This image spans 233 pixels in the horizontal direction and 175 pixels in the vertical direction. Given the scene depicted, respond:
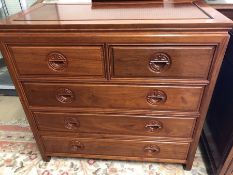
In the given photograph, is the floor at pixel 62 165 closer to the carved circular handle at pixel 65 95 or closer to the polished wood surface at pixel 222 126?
the polished wood surface at pixel 222 126

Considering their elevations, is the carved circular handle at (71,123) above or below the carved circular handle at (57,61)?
below

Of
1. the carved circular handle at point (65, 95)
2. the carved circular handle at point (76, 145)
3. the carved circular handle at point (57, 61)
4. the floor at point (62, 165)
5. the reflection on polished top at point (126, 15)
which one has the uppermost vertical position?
the reflection on polished top at point (126, 15)

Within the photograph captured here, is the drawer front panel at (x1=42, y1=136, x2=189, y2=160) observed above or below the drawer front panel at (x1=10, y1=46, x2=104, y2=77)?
below

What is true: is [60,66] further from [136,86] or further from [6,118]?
[6,118]

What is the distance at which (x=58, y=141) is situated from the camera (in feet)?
3.80

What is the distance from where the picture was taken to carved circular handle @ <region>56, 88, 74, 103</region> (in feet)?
3.10

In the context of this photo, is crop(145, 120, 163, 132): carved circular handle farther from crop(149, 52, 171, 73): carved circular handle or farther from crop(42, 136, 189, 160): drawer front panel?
crop(149, 52, 171, 73): carved circular handle

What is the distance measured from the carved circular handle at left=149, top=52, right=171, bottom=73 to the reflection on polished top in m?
0.11

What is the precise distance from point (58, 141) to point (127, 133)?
37 centimetres

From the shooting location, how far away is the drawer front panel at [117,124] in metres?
0.99

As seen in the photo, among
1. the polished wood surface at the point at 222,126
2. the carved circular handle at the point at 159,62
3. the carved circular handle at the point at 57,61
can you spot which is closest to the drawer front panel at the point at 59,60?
the carved circular handle at the point at 57,61

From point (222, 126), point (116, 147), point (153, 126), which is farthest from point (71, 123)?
point (222, 126)

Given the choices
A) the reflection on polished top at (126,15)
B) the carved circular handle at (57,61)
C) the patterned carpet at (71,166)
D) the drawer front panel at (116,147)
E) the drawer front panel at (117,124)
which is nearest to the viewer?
the reflection on polished top at (126,15)

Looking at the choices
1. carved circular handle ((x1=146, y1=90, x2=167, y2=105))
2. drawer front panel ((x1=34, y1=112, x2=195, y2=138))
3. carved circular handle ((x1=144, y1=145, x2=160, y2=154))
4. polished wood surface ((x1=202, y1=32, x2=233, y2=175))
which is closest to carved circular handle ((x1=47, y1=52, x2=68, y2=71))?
drawer front panel ((x1=34, y1=112, x2=195, y2=138))
